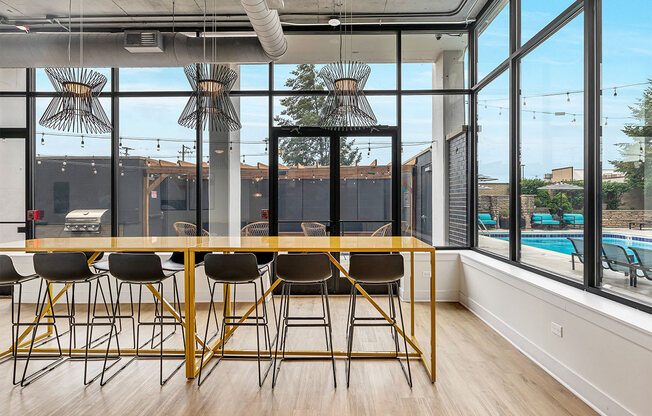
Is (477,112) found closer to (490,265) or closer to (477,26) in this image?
(477,26)

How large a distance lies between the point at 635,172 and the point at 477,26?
3.40 metres

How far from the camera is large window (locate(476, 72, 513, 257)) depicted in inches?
167

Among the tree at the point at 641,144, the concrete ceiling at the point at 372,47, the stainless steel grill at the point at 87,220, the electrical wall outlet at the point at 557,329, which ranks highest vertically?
the concrete ceiling at the point at 372,47

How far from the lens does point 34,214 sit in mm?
5312

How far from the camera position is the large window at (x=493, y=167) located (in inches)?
167

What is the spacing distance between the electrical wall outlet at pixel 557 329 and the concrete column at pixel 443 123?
242 cm

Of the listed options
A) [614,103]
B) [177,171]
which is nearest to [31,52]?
[177,171]

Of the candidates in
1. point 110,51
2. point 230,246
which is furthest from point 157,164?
point 230,246

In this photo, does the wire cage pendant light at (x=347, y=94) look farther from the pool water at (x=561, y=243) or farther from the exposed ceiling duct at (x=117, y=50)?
the pool water at (x=561, y=243)

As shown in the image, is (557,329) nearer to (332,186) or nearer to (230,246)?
(230,246)

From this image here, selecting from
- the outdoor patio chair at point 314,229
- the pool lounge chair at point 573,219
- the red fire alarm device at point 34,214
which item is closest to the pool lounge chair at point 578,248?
the pool lounge chair at point 573,219

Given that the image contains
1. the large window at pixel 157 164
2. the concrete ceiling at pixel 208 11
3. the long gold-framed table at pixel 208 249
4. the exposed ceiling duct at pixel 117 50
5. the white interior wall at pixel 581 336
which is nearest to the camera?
the white interior wall at pixel 581 336

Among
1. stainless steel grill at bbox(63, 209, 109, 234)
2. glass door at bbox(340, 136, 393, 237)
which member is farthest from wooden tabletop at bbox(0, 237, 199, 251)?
glass door at bbox(340, 136, 393, 237)

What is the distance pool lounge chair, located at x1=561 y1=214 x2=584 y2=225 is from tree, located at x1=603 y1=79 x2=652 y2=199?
505 mm
